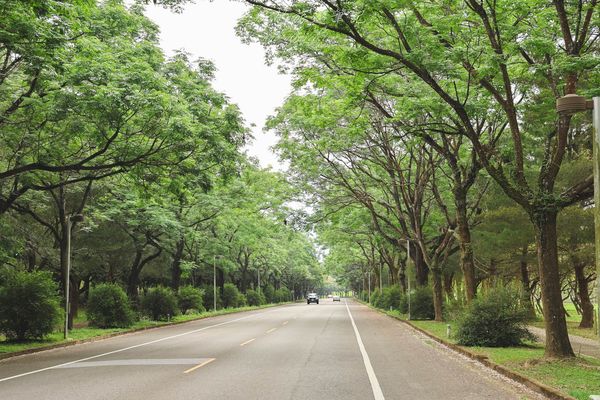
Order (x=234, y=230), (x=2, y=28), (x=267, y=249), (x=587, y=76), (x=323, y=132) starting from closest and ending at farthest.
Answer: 1. (x=2, y=28)
2. (x=587, y=76)
3. (x=323, y=132)
4. (x=234, y=230)
5. (x=267, y=249)

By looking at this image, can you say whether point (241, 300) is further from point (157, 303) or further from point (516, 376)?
point (516, 376)

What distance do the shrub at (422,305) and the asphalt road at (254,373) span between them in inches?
468

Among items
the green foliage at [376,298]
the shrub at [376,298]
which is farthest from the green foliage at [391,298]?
the shrub at [376,298]

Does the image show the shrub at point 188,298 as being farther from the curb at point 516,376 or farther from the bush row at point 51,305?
the curb at point 516,376

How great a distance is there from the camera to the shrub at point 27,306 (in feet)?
62.2

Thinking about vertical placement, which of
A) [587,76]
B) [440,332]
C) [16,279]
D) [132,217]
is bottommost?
[440,332]

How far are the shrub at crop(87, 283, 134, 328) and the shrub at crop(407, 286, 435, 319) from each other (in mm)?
15055

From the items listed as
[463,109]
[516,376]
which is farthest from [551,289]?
[463,109]

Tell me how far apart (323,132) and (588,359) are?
14909 mm

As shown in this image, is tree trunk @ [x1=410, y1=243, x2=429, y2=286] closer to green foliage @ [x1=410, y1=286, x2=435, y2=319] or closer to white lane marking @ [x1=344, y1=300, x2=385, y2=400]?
green foliage @ [x1=410, y1=286, x2=435, y2=319]

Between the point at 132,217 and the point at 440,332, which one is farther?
the point at 132,217

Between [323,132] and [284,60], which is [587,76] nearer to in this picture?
[284,60]

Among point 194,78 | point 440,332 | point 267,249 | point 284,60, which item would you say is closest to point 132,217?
point 194,78

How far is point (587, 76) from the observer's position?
1482cm
